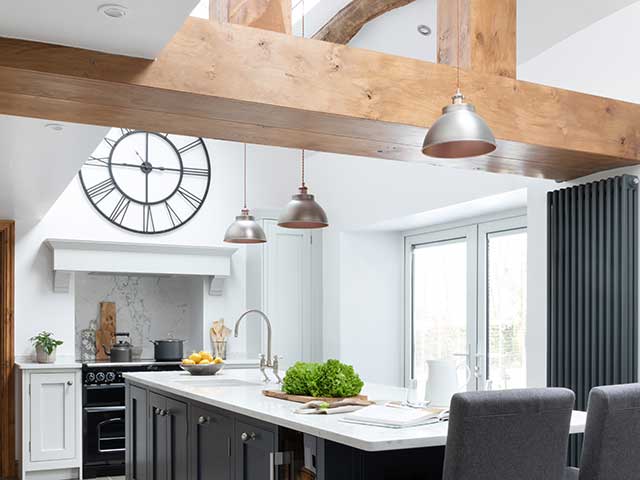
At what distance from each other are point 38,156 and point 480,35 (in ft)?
8.05

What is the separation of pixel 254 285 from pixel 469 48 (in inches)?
162

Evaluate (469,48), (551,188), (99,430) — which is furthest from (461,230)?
(99,430)

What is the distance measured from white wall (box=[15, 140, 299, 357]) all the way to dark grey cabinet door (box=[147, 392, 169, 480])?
224 centimetres

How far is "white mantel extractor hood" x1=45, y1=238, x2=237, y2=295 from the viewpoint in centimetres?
650

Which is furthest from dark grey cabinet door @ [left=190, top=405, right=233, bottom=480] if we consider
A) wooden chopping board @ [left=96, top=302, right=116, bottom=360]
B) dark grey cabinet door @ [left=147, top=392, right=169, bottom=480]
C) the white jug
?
wooden chopping board @ [left=96, top=302, right=116, bottom=360]

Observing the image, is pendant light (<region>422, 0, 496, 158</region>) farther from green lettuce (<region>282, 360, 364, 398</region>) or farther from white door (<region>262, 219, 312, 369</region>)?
white door (<region>262, 219, 312, 369</region>)

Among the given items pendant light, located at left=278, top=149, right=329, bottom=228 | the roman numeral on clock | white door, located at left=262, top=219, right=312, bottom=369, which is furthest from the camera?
white door, located at left=262, top=219, right=312, bottom=369

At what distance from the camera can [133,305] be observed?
721 cm

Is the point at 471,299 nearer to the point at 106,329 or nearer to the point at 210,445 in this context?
the point at 210,445

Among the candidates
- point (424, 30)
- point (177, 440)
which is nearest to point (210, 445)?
point (177, 440)

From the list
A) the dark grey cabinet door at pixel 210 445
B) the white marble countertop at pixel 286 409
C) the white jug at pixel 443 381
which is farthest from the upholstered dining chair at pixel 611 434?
the dark grey cabinet door at pixel 210 445

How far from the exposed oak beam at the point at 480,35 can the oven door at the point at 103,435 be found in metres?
4.10

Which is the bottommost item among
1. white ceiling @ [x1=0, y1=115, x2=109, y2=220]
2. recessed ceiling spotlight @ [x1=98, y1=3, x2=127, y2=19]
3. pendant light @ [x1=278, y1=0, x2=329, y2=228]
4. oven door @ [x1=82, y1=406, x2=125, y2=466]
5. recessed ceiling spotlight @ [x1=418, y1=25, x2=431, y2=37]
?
oven door @ [x1=82, y1=406, x2=125, y2=466]

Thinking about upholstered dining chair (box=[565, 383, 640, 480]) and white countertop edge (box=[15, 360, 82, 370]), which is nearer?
upholstered dining chair (box=[565, 383, 640, 480])
